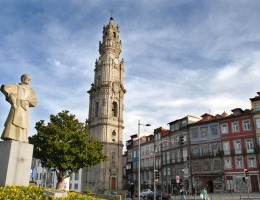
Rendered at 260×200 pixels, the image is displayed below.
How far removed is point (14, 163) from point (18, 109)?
2.28 metres

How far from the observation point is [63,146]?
30016 mm

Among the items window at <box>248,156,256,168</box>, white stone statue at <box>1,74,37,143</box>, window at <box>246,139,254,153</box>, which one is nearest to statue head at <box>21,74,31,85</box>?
white stone statue at <box>1,74,37,143</box>

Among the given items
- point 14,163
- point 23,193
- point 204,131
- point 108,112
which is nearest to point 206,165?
point 204,131

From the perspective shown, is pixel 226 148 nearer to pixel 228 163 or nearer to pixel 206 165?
pixel 228 163

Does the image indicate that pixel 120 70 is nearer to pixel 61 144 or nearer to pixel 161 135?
pixel 161 135

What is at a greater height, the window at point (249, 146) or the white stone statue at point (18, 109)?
the window at point (249, 146)

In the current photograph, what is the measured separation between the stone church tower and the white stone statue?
47.1 meters

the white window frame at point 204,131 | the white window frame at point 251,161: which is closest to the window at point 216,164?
the white window frame at point 204,131

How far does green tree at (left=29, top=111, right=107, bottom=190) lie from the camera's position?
30.1 metres

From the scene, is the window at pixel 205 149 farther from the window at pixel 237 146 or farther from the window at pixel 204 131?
the window at pixel 237 146

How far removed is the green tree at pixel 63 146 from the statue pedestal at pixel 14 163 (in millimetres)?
19204

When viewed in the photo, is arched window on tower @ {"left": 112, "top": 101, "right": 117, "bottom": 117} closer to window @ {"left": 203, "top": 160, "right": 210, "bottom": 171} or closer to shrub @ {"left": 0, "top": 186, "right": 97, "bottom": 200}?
window @ {"left": 203, "top": 160, "right": 210, "bottom": 171}

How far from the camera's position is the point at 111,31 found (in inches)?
2785

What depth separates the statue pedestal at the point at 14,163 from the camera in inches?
408
